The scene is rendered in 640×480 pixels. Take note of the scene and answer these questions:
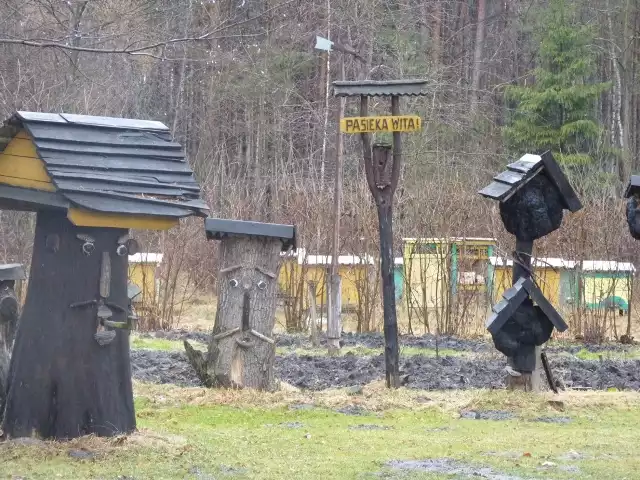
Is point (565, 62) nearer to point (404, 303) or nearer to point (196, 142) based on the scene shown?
point (196, 142)

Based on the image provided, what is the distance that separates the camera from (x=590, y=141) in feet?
118

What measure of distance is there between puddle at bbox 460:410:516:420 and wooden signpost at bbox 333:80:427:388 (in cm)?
116

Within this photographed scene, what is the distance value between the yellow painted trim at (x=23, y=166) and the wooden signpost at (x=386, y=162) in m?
4.29

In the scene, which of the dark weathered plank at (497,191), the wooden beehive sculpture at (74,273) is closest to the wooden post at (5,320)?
the wooden beehive sculpture at (74,273)

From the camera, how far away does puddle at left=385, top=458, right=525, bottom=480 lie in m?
7.54

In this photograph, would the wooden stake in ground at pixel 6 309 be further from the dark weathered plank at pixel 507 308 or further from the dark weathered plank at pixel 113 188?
the dark weathered plank at pixel 507 308

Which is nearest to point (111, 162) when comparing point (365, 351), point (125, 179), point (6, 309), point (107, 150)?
point (107, 150)

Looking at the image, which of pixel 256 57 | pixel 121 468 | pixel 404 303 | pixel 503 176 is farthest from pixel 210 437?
pixel 256 57

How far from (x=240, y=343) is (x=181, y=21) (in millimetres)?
16600

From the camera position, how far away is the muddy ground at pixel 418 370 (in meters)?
12.4

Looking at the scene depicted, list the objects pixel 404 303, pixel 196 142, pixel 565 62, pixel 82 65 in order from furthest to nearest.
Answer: pixel 196 142, pixel 565 62, pixel 82 65, pixel 404 303

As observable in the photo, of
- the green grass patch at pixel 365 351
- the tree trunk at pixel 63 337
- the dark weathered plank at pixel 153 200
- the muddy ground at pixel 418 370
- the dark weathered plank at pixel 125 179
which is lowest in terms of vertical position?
the muddy ground at pixel 418 370

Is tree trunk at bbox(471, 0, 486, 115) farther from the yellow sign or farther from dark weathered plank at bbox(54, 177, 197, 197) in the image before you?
dark weathered plank at bbox(54, 177, 197, 197)

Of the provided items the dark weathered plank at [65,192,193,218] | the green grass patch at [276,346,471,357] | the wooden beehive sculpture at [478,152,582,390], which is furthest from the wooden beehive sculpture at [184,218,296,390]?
the green grass patch at [276,346,471,357]
